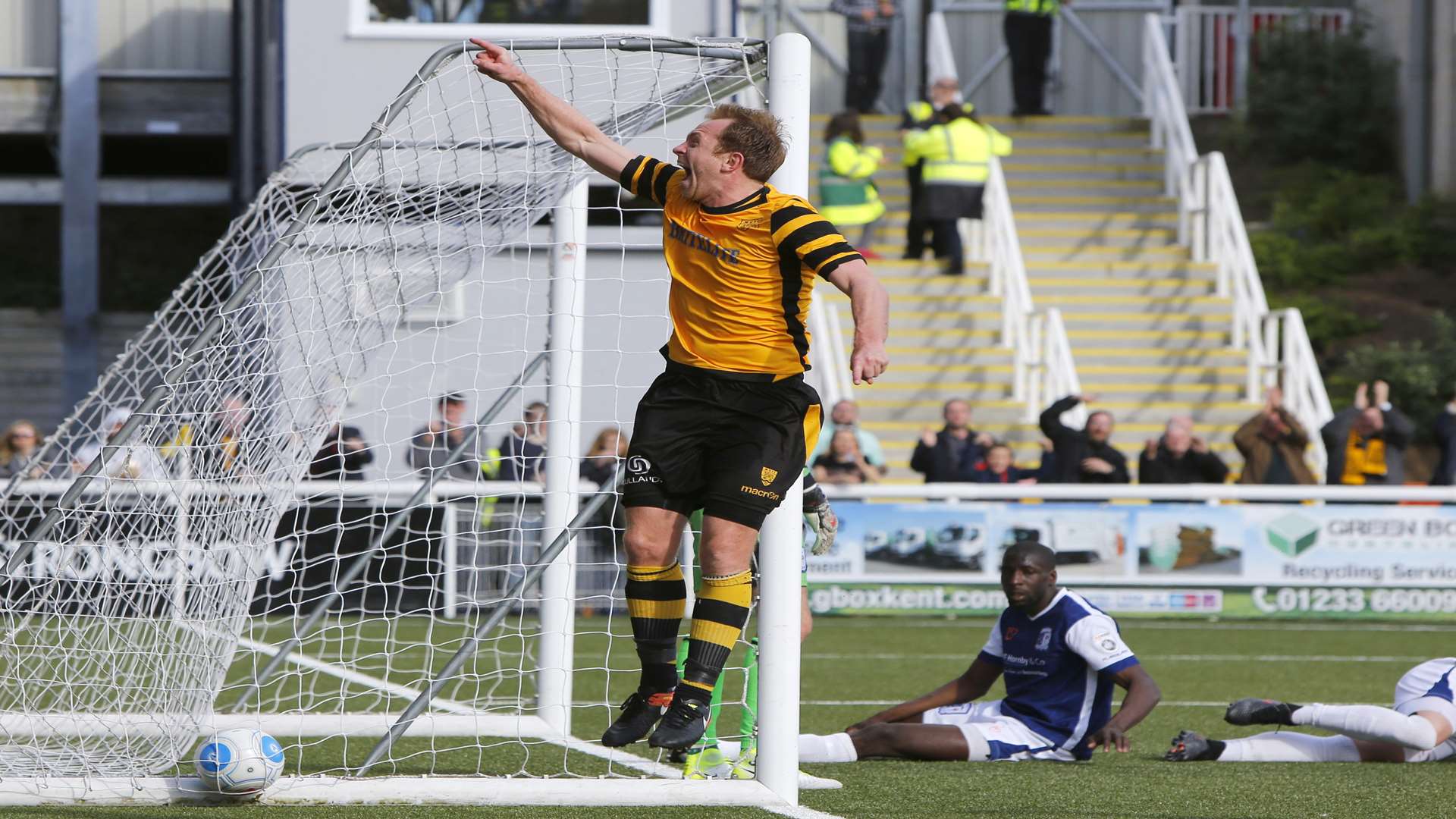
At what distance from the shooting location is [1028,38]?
67.4ft

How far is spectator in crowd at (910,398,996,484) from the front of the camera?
1480 centimetres

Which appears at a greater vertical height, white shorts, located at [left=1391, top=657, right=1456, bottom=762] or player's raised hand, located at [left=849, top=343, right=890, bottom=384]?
player's raised hand, located at [left=849, top=343, right=890, bottom=384]

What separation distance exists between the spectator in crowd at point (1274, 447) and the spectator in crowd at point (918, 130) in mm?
4115

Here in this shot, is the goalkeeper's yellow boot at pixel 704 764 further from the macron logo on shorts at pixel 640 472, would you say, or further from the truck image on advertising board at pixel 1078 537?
the truck image on advertising board at pixel 1078 537

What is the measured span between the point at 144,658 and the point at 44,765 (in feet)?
2.26

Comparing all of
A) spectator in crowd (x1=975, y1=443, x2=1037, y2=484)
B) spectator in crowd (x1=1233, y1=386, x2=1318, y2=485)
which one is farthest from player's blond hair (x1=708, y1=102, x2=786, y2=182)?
spectator in crowd (x1=1233, y1=386, x2=1318, y2=485)

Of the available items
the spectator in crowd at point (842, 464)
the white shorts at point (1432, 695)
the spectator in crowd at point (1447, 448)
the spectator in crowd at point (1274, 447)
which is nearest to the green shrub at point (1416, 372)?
the spectator in crowd at point (1447, 448)

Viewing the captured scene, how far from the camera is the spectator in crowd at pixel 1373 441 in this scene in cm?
1573

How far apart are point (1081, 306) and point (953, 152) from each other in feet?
8.95

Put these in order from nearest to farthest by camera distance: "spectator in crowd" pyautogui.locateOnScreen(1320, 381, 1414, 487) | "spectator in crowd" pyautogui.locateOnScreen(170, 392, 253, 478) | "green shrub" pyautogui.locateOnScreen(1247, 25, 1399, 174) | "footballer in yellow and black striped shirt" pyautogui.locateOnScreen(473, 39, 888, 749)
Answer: "footballer in yellow and black striped shirt" pyautogui.locateOnScreen(473, 39, 888, 749) → "spectator in crowd" pyautogui.locateOnScreen(170, 392, 253, 478) → "spectator in crowd" pyautogui.locateOnScreen(1320, 381, 1414, 487) → "green shrub" pyautogui.locateOnScreen(1247, 25, 1399, 174)

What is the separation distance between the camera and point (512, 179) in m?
7.40

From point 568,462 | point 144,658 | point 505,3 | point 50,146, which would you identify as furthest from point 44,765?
point 50,146

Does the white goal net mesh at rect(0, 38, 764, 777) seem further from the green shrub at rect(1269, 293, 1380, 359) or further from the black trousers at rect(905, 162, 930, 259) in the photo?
the green shrub at rect(1269, 293, 1380, 359)

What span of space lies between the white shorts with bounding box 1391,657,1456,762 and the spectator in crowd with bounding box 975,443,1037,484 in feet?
23.2
